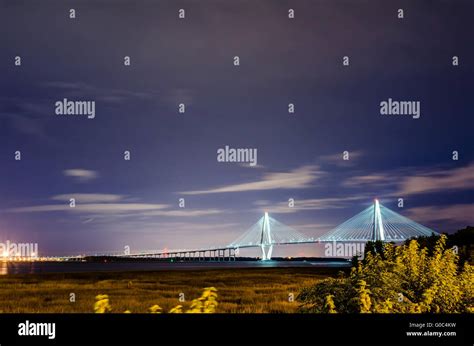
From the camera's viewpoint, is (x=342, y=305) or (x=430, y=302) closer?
(x=342, y=305)

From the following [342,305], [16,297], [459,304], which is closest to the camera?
[342,305]

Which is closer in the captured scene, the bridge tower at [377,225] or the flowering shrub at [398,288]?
the flowering shrub at [398,288]

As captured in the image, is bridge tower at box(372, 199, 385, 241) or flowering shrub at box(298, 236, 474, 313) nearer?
flowering shrub at box(298, 236, 474, 313)

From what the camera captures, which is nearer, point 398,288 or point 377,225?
point 398,288
